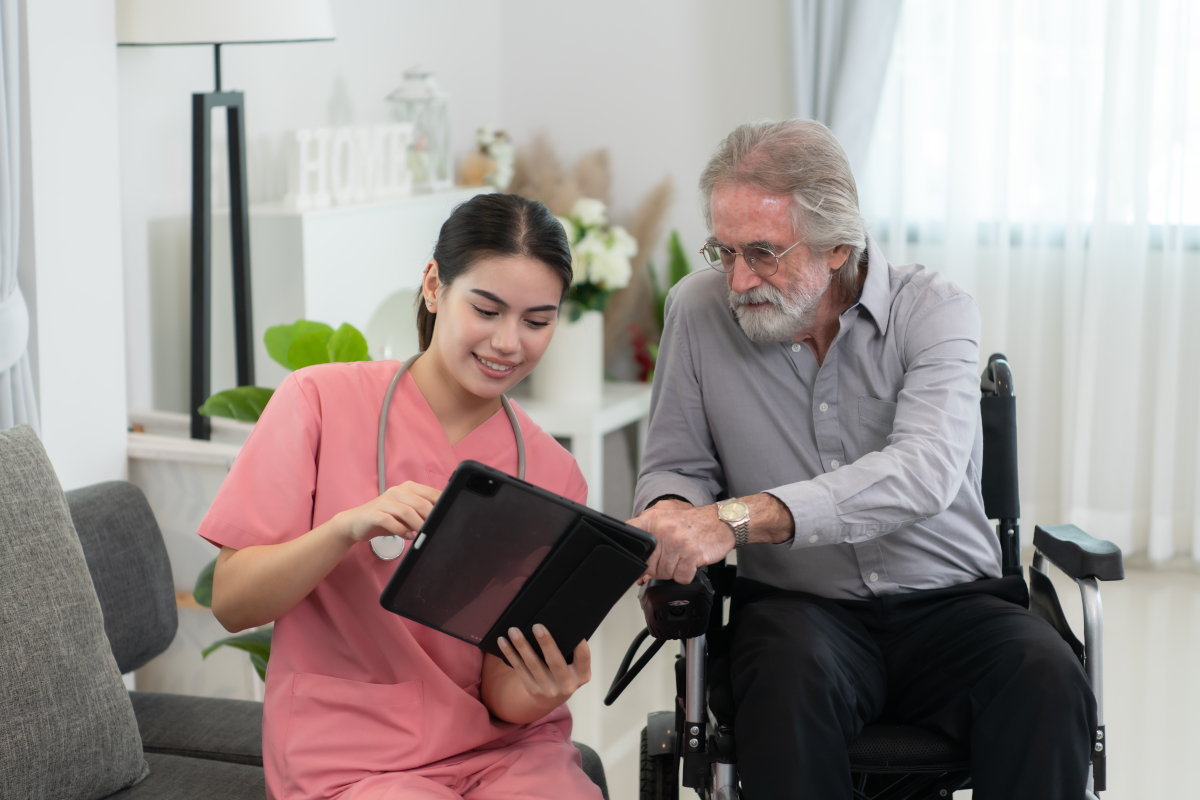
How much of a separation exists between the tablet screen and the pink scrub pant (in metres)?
0.18

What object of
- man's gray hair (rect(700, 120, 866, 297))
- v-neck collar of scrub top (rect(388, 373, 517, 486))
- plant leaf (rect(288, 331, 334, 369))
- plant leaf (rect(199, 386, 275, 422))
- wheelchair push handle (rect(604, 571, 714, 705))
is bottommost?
wheelchair push handle (rect(604, 571, 714, 705))

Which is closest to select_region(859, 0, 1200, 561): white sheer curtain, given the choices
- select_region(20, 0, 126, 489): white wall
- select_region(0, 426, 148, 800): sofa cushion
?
select_region(20, 0, 126, 489): white wall

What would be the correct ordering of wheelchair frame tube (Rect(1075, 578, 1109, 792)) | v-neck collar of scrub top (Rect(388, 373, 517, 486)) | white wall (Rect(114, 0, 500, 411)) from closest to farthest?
v-neck collar of scrub top (Rect(388, 373, 517, 486)) < wheelchair frame tube (Rect(1075, 578, 1109, 792)) < white wall (Rect(114, 0, 500, 411))

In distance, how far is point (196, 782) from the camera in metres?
1.47

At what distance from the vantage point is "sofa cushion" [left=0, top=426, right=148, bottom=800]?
1.29m

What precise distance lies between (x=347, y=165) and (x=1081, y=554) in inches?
81.8

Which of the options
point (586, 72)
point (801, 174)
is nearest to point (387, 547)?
point (801, 174)

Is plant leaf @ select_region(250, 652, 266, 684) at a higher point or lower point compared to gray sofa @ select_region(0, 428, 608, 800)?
lower

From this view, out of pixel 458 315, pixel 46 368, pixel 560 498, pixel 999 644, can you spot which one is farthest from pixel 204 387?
pixel 999 644

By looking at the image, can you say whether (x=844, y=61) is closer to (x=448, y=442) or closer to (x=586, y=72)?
(x=586, y=72)

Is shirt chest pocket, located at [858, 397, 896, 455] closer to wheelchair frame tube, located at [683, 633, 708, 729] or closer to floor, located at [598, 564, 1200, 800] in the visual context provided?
wheelchair frame tube, located at [683, 633, 708, 729]

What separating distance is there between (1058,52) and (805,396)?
2.30 m

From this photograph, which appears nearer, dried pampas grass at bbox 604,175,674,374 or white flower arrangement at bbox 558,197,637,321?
white flower arrangement at bbox 558,197,637,321

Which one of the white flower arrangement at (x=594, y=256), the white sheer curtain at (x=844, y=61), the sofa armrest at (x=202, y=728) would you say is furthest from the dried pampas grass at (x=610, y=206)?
the sofa armrest at (x=202, y=728)
